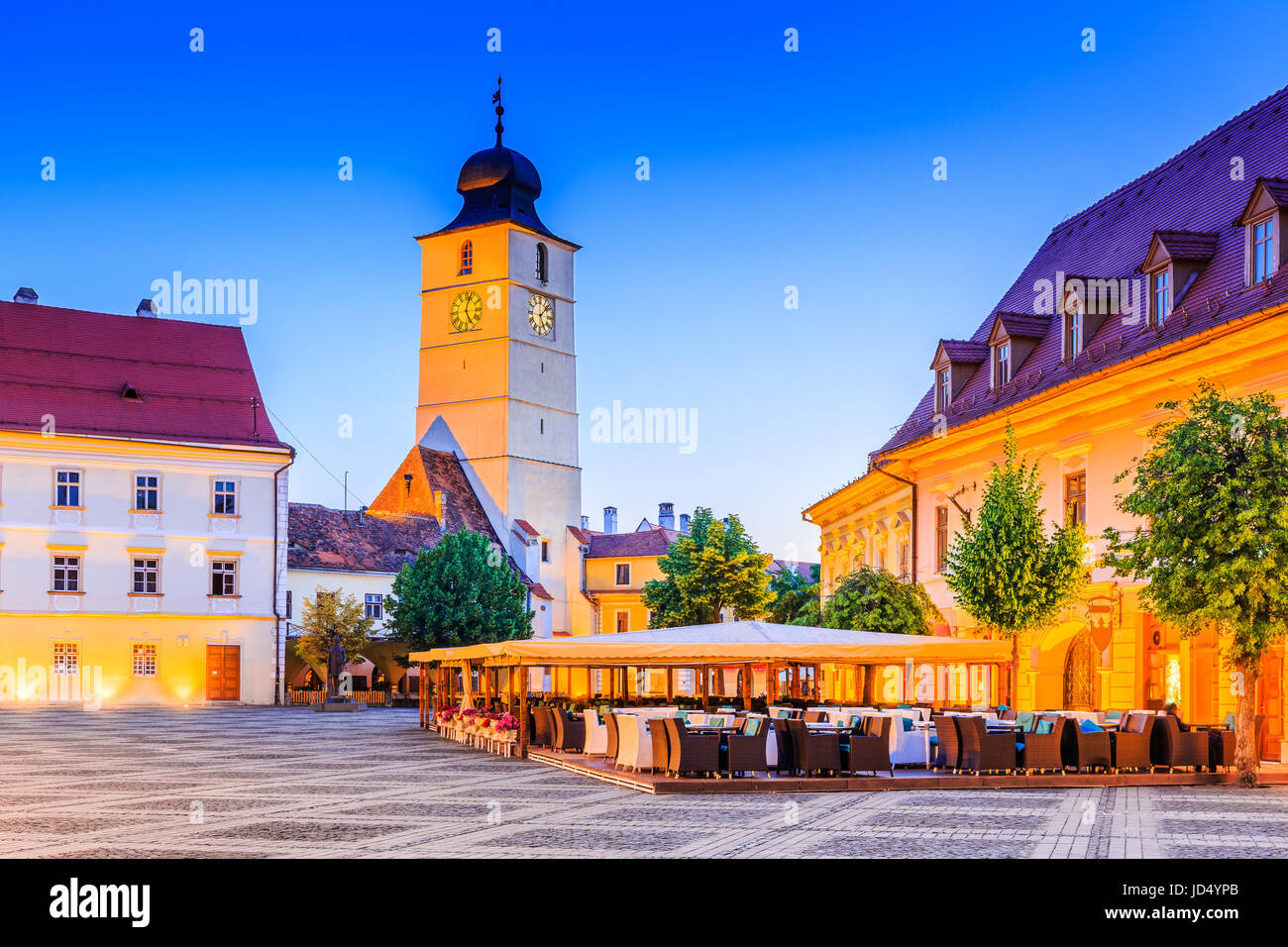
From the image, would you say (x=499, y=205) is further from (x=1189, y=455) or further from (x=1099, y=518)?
(x=1189, y=455)

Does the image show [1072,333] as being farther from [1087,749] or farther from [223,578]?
[223,578]

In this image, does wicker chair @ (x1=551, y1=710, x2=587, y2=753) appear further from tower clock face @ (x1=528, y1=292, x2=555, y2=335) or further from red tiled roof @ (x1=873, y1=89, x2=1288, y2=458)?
tower clock face @ (x1=528, y1=292, x2=555, y2=335)

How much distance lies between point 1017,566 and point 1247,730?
6800 mm

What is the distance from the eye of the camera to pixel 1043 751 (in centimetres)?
2025

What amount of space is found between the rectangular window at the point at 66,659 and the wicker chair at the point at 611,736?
32.8m

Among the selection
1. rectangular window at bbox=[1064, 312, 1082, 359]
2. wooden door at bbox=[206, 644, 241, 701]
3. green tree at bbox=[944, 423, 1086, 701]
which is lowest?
wooden door at bbox=[206, 644, 241, 701]

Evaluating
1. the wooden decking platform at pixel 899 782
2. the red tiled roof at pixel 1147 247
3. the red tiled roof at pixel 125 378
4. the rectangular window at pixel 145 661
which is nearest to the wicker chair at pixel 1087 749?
the wooden decking platform at pixel 899 782

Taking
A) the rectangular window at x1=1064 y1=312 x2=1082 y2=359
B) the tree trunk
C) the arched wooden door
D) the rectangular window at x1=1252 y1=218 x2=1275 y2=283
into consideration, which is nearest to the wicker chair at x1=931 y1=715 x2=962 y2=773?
the tree trunk

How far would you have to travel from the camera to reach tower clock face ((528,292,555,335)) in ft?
278

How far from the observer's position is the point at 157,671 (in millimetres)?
51500

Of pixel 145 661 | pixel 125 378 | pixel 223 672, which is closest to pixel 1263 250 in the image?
pixel 223 672

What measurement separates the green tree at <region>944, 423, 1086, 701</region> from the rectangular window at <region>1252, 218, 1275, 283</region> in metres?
5.49
